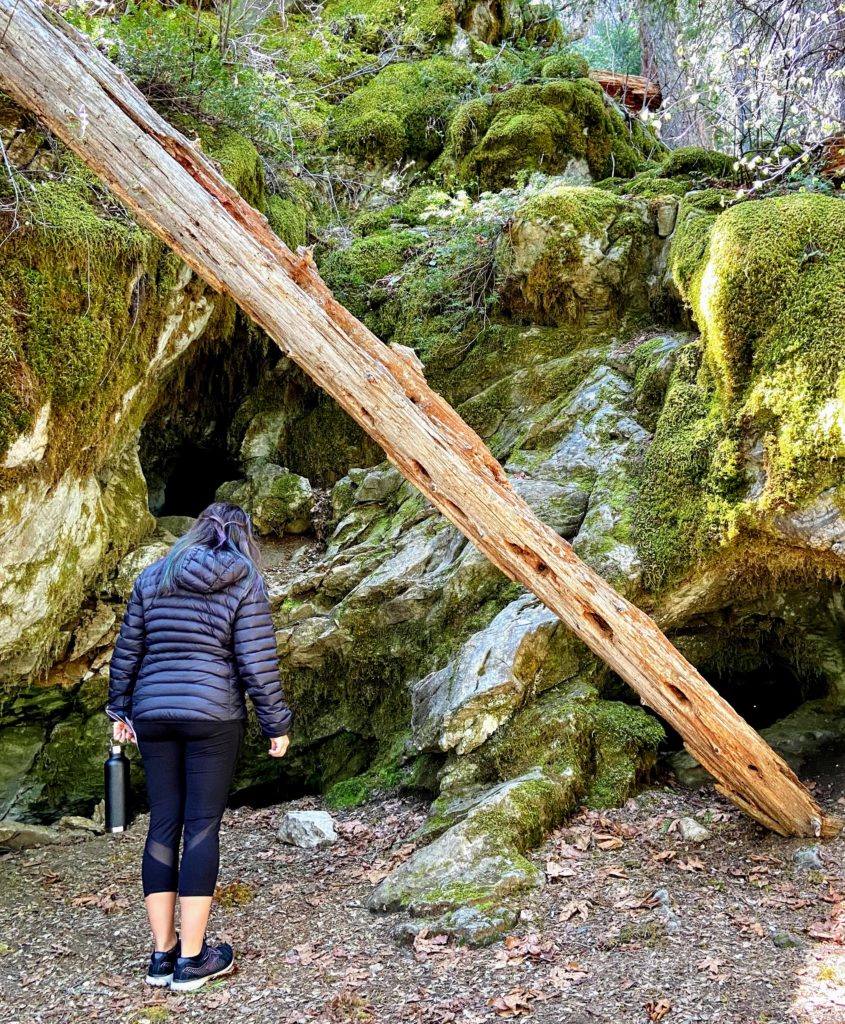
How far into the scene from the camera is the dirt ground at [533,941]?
3.21 m

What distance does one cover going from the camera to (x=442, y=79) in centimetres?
1085

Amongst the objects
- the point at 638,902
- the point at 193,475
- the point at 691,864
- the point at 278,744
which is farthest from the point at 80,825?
the point at 691,864

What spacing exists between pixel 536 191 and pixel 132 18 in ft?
14.1

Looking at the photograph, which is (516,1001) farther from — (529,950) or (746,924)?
(746,924)

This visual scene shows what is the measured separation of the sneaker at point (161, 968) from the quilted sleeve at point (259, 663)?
1.18 meters

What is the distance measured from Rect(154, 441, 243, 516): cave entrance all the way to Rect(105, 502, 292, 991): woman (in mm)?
5471

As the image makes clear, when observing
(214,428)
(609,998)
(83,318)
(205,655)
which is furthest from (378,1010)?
(214,428)

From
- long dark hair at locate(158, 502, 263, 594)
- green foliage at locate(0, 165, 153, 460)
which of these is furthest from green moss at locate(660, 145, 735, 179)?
long dark hair at locate(158, 502, 263, 594)

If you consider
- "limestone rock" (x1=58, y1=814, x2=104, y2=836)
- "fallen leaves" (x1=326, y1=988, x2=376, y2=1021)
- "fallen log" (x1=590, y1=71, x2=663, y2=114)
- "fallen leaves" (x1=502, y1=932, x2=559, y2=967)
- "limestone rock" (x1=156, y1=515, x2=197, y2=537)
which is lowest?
"limestone rock" (x1=58, y1=814, x2=104, y2=836)

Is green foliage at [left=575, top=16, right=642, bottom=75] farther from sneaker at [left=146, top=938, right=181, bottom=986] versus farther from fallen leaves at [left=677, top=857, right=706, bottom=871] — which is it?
sneaker at [left=146, top=938, right=181, bottom=986]

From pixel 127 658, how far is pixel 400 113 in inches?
375

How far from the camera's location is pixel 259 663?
145 inches

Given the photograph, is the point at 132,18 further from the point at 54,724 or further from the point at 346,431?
the point at 54,724

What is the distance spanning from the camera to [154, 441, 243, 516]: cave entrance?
912cm
